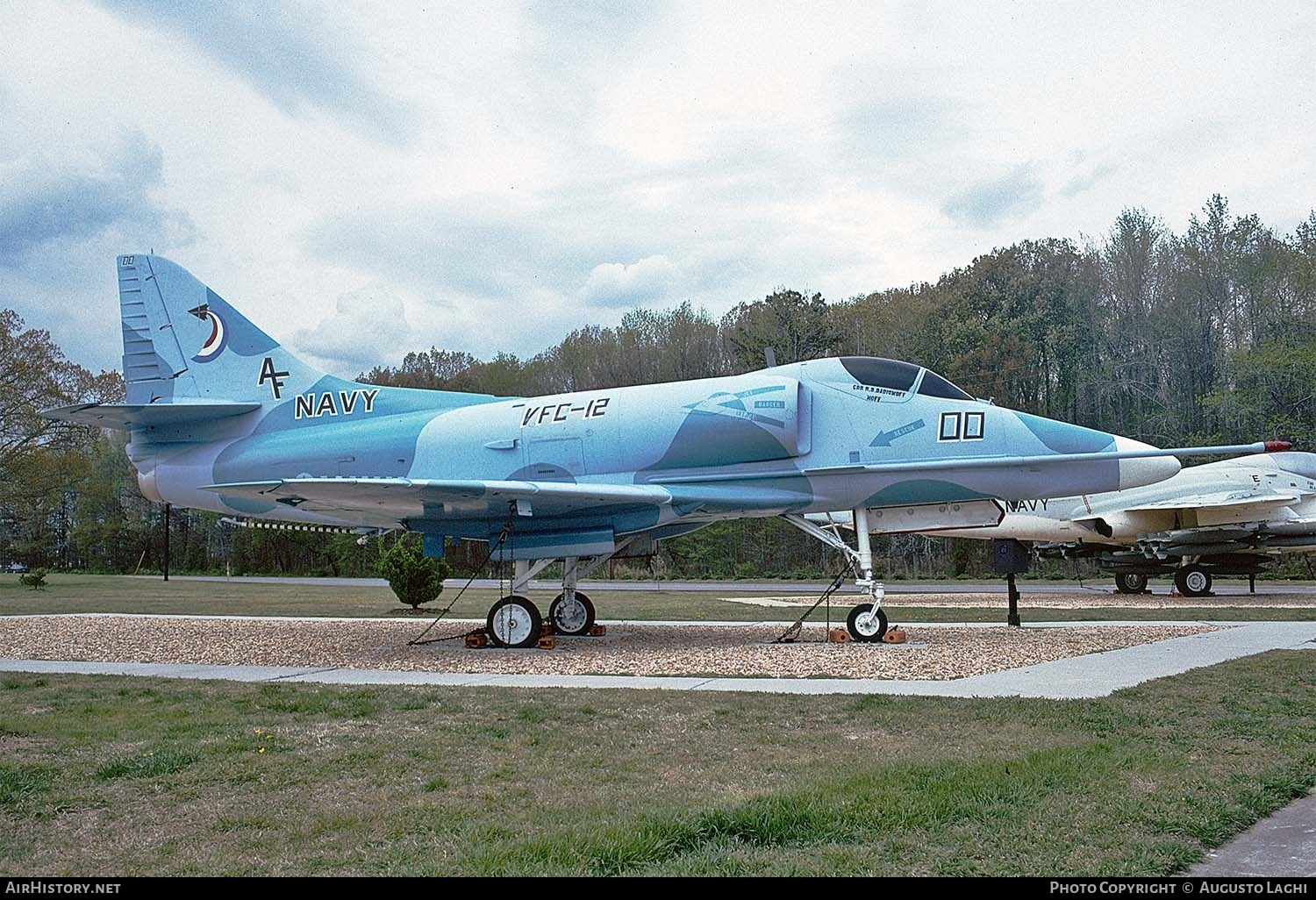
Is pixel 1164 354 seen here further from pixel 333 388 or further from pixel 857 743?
pixel 857 743

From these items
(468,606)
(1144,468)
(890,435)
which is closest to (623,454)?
(890,435)

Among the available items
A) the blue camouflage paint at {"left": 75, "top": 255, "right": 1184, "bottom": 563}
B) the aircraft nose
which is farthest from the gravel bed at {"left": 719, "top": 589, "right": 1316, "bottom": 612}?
the blue camouflage paint at {"left": 75, "top": 255, "right": 1184, "bottom": 563}

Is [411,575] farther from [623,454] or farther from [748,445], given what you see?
[748,445]

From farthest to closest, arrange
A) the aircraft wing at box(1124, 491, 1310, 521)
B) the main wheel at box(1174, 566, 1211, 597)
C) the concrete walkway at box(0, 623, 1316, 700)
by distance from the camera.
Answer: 1. the main wheel at box(1174, 566, 1211, 597)
2. the aircraft wing at box(1124, 491, 1310, 521)
3. the concrete walkway at box(0, 623, 1316, 700)

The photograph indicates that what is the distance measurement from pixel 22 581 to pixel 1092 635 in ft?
122

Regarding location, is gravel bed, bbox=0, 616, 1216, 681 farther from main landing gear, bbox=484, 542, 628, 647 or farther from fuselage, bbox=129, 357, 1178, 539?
fuselage, bbox=129, 357, 1178, 539

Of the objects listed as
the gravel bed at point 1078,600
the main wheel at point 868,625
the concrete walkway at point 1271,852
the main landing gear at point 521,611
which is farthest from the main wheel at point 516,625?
the gravel bed at point 1078,600

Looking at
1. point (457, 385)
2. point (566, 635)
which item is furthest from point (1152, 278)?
point (566, 635)

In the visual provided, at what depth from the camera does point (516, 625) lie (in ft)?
43.4

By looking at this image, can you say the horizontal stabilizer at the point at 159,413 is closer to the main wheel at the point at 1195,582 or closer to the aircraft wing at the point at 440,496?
the aircraft wing at the point at 440,496

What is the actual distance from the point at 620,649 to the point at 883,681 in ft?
14.3

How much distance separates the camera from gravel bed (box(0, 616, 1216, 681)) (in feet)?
35.4

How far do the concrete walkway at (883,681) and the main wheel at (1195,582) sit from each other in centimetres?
1251

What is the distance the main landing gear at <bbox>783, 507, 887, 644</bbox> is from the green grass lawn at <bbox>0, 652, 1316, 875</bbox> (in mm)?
4504
